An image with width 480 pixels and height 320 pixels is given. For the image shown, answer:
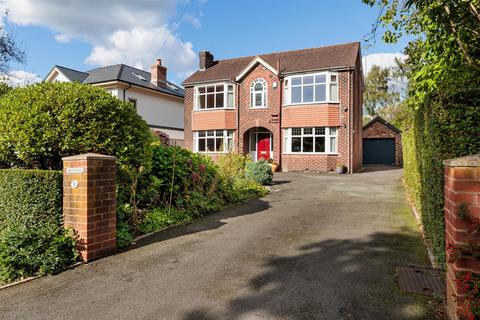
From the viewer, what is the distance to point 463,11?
350cm

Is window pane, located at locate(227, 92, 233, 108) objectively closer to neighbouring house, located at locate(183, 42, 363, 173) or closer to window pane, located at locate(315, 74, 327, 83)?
neighbouring house, located at locate(183, 42, 363, 173)

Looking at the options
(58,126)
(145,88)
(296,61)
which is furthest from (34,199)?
(145,88)

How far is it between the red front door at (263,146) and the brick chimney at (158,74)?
406 inches

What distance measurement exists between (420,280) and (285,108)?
16010mm

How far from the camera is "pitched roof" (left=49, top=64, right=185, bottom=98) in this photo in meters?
22.6

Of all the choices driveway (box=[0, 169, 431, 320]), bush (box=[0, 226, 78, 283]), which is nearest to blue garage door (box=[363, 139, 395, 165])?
driveway (box=[0, 169, 431, 320])

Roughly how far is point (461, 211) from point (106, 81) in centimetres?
2292

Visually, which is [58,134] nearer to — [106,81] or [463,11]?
[463,11]

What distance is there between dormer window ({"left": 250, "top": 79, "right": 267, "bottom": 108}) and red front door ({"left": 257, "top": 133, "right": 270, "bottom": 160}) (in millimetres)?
1974

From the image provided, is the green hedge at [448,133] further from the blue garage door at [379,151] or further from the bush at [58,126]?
the blue garage door at [379,151]

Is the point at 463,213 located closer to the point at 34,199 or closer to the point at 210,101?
the point at 34,199

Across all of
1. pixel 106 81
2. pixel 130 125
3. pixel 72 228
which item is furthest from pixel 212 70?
pixel 72 228

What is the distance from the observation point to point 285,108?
1880 cm

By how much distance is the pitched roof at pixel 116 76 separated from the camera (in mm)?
22562
